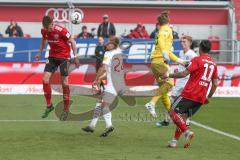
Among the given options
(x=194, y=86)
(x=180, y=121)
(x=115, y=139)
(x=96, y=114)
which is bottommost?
(x=115, y=139)

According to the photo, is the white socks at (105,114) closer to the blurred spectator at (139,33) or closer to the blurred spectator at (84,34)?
the blurred spectator at (84,34)

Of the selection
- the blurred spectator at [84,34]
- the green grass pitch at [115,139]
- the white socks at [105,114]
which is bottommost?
the green grass pitch at [115,139]

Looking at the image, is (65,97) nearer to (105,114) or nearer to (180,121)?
(105,114)

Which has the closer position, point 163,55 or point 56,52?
point 163,55

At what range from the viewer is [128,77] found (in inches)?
992

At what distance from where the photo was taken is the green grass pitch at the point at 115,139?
11344mm

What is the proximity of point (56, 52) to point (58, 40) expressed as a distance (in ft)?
1.15

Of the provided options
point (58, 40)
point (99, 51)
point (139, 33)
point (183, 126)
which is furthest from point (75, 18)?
point (183, 126)

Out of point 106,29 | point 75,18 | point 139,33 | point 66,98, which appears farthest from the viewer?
point 139,33

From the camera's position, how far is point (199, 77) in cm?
1213

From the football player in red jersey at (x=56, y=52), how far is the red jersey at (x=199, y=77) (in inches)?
177

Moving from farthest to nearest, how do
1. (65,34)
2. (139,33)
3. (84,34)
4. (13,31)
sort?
(139,33) → (84,34) → (13,31) → (65,34)

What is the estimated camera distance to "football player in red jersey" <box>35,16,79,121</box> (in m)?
15.9

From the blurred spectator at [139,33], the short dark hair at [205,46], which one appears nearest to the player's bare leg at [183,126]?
the short dark hair at [205,46]
